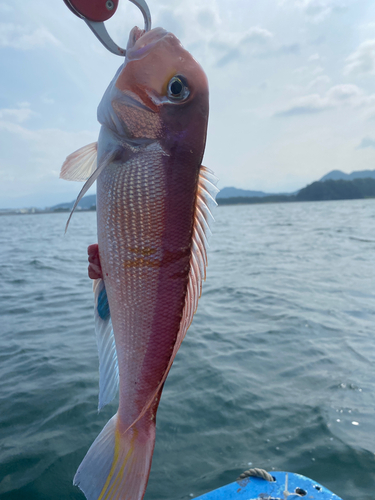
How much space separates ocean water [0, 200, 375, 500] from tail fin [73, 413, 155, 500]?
2.37 m

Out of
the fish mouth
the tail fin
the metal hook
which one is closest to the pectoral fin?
the fish mouth

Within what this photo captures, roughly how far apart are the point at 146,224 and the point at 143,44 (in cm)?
72

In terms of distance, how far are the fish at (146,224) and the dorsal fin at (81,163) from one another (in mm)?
199

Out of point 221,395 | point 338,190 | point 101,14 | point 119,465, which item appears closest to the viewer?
point 119,465

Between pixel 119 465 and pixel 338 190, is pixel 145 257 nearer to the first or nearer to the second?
pixel 119 465

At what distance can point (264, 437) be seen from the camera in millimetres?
4105

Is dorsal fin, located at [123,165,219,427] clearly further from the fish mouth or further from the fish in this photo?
the fish mouth

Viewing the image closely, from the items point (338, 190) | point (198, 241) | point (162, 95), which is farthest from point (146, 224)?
point (338, 190)

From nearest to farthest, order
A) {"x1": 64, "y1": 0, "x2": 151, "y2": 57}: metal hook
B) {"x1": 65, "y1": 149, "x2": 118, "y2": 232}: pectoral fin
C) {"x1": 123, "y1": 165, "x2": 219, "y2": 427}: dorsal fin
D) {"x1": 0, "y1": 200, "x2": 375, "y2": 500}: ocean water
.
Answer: {"x1": 65, "y1": 149, "x2": 118, "y2": 232}: pectoral fin, {"x1": 123, "y1": 165, "x2": 219, "y2": 427}: dorsal fin, {"x1": 64, "y1": 0, "x2": 151, "y2": 57}: metal hook, {"x1": 0, "y1": 200, "x2": 375, "y2": 500}: ocean water

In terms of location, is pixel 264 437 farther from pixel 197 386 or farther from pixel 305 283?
pixel 305 283

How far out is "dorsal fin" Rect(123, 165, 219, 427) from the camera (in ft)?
4.69

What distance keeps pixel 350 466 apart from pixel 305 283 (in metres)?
7.44

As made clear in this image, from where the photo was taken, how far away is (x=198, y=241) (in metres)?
1.45

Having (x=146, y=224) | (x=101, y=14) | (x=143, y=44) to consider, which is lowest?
(x=146, y=224)
